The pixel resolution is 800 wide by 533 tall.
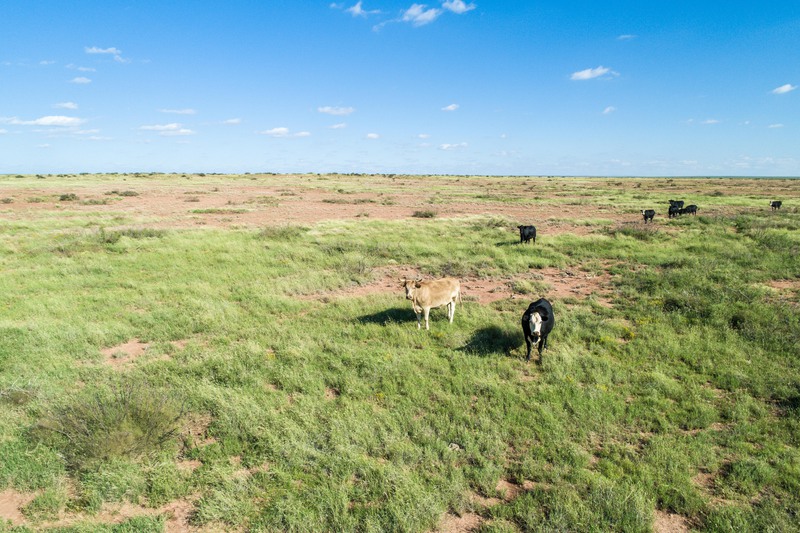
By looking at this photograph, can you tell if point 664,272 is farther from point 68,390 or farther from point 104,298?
point 104,298

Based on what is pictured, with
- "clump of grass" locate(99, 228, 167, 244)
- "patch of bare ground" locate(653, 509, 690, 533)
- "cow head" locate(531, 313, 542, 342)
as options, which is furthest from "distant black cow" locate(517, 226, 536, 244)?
"clump of grass" locate(99, 228, 167, 244)

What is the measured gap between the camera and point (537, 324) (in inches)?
312

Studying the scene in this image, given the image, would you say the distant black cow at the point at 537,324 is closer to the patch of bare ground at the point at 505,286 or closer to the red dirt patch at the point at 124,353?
the patch of bare ground at the point at 505,286

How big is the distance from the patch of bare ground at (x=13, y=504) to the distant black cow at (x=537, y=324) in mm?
8287

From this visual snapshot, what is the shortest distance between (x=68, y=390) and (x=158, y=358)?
169cm

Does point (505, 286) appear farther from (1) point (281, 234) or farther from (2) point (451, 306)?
(1) point (281, 234)

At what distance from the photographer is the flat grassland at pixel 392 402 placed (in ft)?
15.7

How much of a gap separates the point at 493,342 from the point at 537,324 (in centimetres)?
159

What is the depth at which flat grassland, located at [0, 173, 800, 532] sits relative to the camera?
479cm

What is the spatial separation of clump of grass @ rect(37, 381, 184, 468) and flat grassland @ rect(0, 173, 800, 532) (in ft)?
0.12

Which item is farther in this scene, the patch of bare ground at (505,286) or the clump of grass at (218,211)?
the clump of grass at (218,211)

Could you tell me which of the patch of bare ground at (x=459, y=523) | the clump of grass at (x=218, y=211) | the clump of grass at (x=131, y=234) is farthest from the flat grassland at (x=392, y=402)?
the clump of grass at (x=218, y=211)

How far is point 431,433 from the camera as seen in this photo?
605 centimetres

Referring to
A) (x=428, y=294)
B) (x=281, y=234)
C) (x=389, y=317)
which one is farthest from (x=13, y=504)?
(x=281, y=234)
